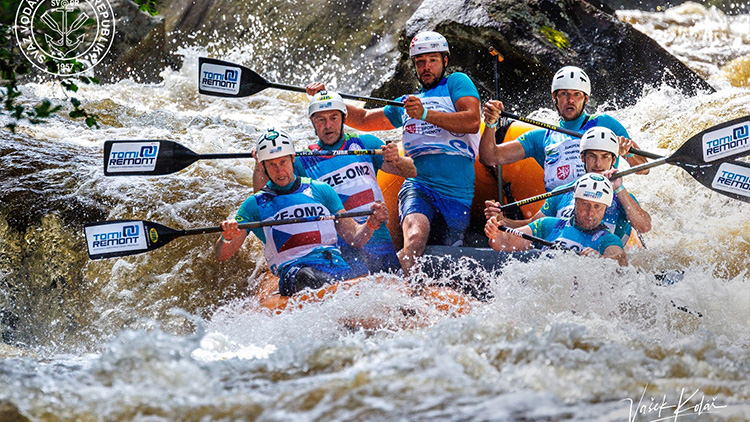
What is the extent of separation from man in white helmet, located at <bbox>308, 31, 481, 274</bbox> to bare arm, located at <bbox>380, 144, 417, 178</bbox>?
19 cm

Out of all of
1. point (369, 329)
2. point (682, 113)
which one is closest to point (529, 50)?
point (682, 113)

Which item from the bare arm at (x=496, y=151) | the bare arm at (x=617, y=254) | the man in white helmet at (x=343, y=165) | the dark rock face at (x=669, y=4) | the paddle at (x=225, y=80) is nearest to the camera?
the bare arm at (x=617, y=254)

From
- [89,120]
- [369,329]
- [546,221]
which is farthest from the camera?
[546,221]

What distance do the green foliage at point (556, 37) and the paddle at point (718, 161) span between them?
12.3ft

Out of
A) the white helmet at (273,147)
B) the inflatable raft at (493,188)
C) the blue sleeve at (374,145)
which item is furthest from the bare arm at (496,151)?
the white helmet at (273,147)

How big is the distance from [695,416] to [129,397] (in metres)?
1.91

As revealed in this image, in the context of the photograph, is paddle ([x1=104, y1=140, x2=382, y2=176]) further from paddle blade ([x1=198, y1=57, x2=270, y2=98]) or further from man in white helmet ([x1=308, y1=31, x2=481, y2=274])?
paddle blade ([x1=198, y1=57, x2=270, y2=98])

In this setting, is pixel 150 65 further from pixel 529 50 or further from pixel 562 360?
pixel 562 360

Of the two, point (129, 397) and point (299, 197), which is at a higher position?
point (299, 197)

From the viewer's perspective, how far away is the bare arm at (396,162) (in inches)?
181

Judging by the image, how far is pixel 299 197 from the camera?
439 cm

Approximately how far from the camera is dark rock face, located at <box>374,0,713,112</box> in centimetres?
812

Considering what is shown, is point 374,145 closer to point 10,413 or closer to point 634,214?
point 634,214

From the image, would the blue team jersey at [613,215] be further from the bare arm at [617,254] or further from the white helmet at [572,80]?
the white helmet at [572,80]
